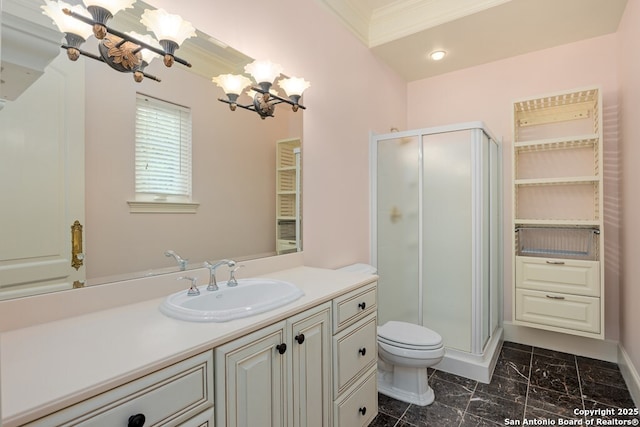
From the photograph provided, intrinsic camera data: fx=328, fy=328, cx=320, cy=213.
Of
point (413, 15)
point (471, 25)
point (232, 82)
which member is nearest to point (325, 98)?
point (232, 82)

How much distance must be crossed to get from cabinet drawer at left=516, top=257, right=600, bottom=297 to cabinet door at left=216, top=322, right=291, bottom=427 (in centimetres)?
227

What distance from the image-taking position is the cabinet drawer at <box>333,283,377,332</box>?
152 cm

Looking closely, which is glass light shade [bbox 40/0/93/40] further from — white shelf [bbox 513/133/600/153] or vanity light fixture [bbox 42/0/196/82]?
white shelf [bbox 513/133/600/153]

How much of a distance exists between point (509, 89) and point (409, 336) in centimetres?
246

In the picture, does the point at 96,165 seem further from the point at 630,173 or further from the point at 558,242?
the point at 558,242

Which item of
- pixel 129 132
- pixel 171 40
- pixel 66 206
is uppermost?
pixel 171 40

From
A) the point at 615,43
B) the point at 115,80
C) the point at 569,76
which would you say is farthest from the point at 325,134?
the point at 615,43

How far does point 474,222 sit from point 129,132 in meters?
2.23

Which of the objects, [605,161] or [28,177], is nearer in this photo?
[28,177]

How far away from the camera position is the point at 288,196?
80.2 inches

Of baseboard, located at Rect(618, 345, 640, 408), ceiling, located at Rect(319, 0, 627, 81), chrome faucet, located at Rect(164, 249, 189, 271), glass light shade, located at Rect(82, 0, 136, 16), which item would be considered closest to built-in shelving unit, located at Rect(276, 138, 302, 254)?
chrome faucet, located at Rect(164, 249, 189, 271)

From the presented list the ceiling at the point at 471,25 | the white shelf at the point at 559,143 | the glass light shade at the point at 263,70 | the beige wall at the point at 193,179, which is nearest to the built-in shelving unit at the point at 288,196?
the beige wall at the point at 193,179

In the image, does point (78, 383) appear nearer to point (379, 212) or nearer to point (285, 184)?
point (285, 184)

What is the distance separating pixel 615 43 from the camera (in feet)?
8.64
